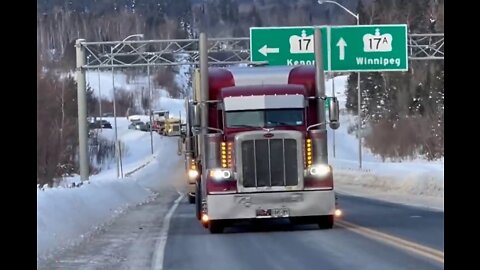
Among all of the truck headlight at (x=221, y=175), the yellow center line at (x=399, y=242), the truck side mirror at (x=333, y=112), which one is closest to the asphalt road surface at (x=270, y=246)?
the yellow center line at (x=399, y=242)

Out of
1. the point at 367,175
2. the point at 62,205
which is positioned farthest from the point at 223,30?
the point at 62,205

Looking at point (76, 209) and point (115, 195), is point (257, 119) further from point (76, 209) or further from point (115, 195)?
point (115, 195)

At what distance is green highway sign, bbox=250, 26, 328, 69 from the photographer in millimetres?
42000

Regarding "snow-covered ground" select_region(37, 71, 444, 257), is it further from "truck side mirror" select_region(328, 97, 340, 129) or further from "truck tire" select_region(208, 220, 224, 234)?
"truck side mirror" select_region(328, 97, 340, 129)

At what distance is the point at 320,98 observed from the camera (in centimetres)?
2153

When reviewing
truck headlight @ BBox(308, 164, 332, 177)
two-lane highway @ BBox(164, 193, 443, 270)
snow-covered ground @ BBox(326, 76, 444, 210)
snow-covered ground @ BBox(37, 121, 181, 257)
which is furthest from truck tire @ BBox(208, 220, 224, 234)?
snow-covered ground @ BBox(326, 76, 444, 210)

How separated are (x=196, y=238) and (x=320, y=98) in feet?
13.4

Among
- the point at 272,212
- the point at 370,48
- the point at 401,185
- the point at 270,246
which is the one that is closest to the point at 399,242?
the point at 270,246

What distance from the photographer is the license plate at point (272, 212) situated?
2062cm
